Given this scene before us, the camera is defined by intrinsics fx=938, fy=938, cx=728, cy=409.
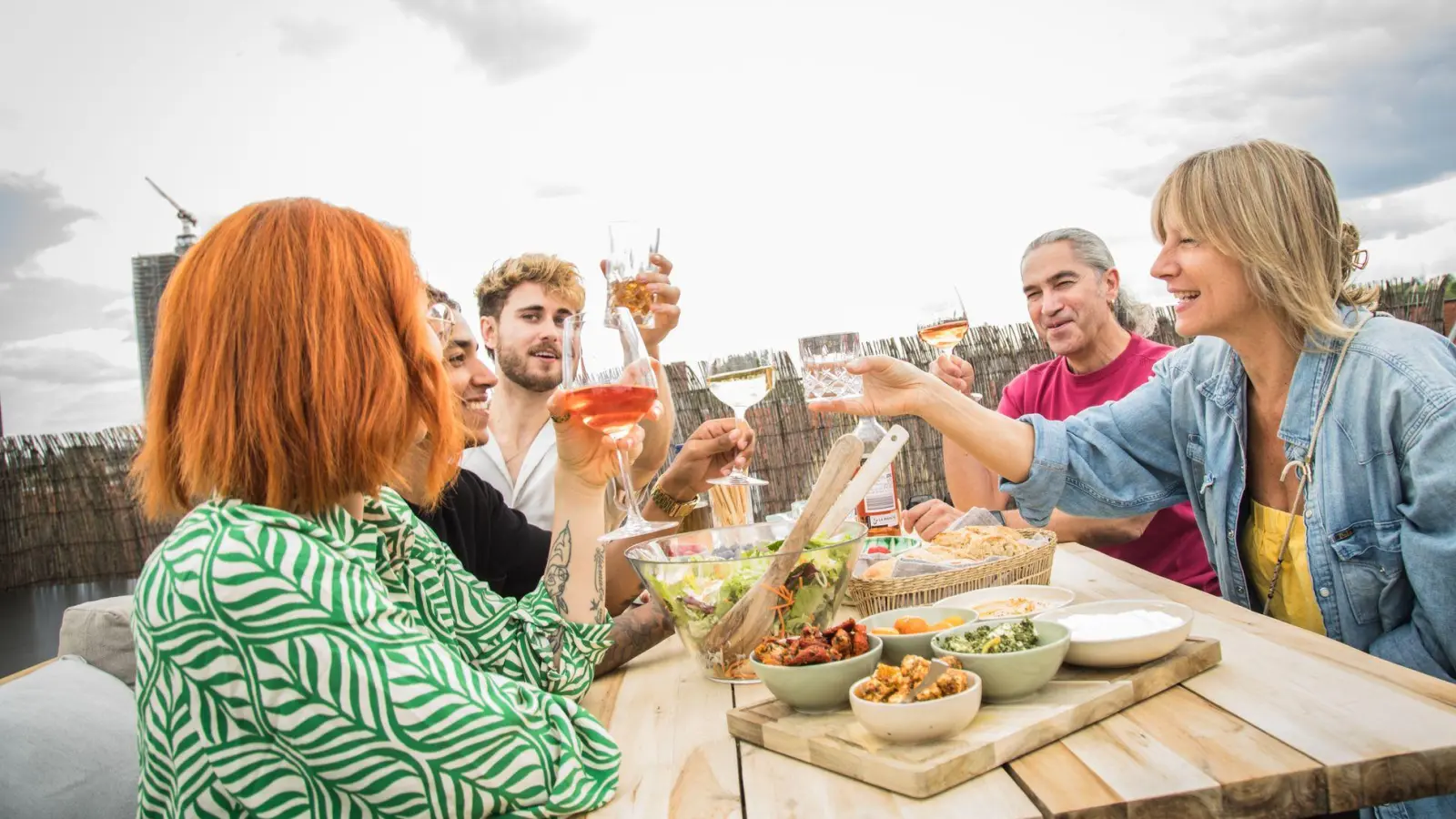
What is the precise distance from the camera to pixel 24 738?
1.43 m

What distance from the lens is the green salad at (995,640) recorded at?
1.15m

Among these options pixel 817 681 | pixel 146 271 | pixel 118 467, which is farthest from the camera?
pixel 118 467

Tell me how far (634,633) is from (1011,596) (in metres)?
0.68

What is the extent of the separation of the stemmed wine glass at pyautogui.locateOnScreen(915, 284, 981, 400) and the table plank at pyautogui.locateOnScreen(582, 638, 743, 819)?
1229 mm

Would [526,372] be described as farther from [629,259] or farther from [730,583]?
[730,583]

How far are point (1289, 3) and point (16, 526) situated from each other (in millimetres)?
12315

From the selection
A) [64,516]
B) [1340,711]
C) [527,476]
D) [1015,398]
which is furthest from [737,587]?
[64,516]

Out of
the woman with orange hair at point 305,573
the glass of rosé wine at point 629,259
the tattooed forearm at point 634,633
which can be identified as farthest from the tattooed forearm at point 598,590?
the glass of rosé wine at point 629,259

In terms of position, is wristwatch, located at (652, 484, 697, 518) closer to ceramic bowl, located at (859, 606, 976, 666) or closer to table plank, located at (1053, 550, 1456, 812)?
ceramic bowl, located at (859, 606, 976, 666)

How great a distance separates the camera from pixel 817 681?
1.15 metres

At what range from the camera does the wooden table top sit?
92 centimetres

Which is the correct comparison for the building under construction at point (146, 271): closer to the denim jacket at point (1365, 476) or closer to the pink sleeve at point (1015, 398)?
the pink sleeve at point (1015, 398)

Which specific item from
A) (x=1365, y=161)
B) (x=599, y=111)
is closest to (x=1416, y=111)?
(x=1365, y=161)

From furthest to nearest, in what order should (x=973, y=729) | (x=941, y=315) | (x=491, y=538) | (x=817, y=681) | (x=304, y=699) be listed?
(x=941, y=315)
(x=491, y=538)
(x=817, y=681)
(x=973, y=729)
(x=304, y=699)
